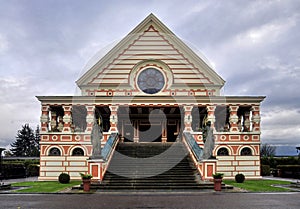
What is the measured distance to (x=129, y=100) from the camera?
29.9m

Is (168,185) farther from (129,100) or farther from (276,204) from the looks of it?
(129,100)

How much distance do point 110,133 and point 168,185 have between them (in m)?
9.99

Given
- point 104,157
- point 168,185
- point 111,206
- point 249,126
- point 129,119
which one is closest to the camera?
point 111,206

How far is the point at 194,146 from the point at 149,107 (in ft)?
21.3

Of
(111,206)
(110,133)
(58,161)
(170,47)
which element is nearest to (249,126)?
(170,47)

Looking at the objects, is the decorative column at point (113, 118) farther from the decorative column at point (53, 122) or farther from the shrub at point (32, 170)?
the shrub at point (32, 170)

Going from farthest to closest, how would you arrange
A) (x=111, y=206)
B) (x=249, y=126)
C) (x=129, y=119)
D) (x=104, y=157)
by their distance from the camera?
(x=129, y=119) → (x=249, y=126) → (x=104, y=157) → (x=111, y=206)

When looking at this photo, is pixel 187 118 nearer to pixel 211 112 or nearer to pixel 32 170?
pixel 211 112

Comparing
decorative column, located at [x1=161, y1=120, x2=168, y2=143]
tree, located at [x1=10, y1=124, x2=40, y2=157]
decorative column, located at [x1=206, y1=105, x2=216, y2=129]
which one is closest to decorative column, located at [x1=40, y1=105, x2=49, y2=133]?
decorative column, located at [x1=161, y1=120, x2=168, y2=143]

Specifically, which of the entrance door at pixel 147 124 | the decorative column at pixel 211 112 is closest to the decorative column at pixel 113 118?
the entrance door at pixel 147 124

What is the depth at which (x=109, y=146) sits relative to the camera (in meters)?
25.3

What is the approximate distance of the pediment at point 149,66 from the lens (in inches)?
1235

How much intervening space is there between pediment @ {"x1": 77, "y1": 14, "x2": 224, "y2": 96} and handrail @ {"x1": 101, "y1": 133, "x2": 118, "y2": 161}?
4.52 metres

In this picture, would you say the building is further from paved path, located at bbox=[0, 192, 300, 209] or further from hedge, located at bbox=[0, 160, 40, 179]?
paved path, located at bbox=[0, 192, 300, 209]
